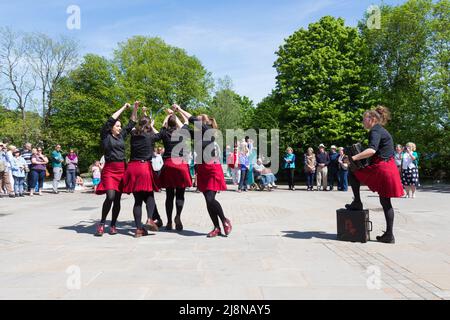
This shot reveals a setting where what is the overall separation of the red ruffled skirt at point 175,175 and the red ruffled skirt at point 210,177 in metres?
0.42

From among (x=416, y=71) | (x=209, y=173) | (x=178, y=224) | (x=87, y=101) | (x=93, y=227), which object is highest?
(x=87, y=101)

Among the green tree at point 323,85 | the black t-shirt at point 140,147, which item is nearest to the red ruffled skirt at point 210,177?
the black t-shirt at point 140,147

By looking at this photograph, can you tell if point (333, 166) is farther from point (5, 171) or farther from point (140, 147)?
point (5, 171)

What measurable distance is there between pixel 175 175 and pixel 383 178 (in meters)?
3.36

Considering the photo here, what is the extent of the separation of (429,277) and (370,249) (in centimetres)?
159

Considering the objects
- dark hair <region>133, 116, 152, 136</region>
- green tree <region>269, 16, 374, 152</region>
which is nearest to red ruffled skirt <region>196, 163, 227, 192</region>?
dark hair <region>133, 116, 152, 136</region>

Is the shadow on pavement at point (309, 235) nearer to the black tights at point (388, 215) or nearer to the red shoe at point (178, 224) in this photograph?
the black tights at point (388, 215)

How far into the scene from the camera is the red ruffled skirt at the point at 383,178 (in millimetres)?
6426

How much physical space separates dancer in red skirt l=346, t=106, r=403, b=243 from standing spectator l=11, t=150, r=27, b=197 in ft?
45.8

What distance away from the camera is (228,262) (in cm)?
527

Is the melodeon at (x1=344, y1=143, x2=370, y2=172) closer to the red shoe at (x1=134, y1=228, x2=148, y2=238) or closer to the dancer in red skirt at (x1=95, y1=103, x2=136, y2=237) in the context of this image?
the red shoe at (x1=134, y1=228, x2=148, y2=238)
